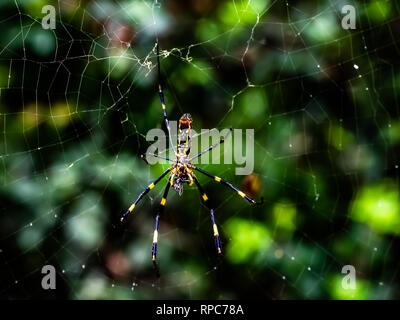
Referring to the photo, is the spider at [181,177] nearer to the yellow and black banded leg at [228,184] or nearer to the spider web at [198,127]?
the yellow and black banded leg at [228,184]

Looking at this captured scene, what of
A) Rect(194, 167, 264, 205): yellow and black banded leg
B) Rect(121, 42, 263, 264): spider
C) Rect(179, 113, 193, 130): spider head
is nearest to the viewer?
Rect(179, 113, 193, 130): spider head

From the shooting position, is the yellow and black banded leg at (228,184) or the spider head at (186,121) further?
the yellow and black banded leg at (228,184)

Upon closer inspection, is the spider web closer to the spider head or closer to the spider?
the spider

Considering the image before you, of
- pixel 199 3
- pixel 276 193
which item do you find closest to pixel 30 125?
pixel 199 3

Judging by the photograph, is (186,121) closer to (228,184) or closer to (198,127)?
(198,127)

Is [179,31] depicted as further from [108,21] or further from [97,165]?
[97,165]

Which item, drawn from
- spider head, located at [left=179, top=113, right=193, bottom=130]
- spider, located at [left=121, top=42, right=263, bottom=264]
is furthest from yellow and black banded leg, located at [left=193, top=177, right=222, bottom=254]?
spider head, located at [left=179, top=113, right=193, bottom=130]

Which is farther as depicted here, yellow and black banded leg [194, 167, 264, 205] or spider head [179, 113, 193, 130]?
yellow and black banded leg [194, 167, 264, 205]

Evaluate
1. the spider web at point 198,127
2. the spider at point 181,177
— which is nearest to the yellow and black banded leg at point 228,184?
the spider at point 181,177
